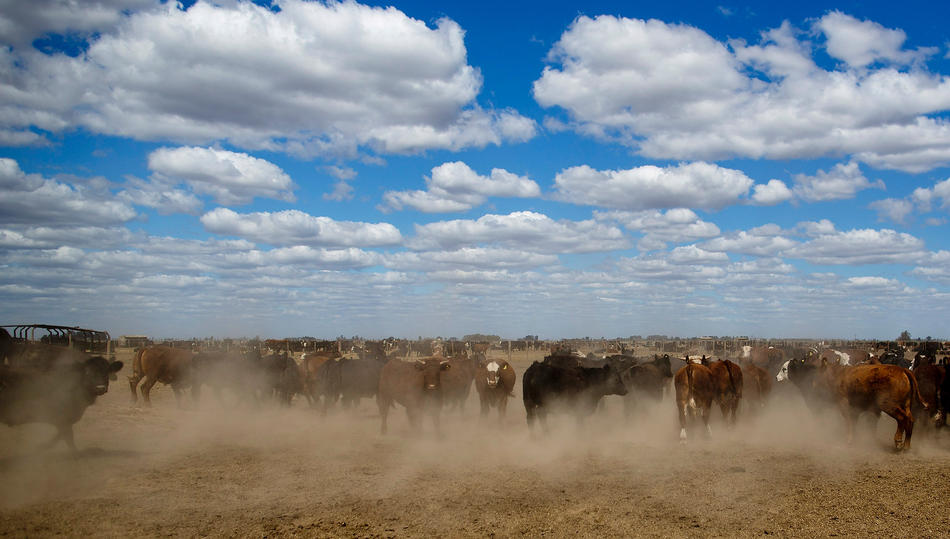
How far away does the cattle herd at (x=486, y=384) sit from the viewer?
11.1m

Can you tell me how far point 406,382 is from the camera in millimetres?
15570

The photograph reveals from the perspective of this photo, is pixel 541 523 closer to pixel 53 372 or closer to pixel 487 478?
pixel 487 478

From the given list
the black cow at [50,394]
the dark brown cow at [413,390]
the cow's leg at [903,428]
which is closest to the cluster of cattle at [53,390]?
the black cow at [50,394]

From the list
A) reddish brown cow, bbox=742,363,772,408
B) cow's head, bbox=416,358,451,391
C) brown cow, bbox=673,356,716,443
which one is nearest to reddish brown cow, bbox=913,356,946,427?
reddish brown cow, bbox=742,363,772,408

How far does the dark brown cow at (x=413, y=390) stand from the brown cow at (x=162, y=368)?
8667mm

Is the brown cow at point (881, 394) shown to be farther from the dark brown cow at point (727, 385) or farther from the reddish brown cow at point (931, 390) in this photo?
the dark brown cow at point (727, 385)

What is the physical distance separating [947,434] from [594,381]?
740 centimetres

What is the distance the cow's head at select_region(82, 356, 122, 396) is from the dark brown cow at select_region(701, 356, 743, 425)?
1233cm

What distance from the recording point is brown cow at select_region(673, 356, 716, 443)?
1416 centimetres

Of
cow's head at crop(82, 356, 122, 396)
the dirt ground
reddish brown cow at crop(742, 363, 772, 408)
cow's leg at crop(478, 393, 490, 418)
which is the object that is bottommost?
the dirt ground

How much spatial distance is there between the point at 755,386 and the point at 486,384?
7112 mm

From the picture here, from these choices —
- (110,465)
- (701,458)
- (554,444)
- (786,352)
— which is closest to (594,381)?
(554,444)

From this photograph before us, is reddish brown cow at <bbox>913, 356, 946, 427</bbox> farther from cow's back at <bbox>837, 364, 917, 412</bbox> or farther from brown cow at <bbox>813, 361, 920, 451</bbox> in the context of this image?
cow's back at <bbox>837, 364, 917, 412</bbox>

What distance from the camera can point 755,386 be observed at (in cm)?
1719
